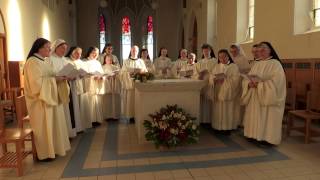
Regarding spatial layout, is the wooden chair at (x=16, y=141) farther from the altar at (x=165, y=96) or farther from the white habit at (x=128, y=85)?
the white habit at (x=128, y=85)

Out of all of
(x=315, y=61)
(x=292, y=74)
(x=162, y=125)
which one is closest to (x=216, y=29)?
(x=292, y=74)

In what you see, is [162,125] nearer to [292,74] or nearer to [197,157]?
[197,157]

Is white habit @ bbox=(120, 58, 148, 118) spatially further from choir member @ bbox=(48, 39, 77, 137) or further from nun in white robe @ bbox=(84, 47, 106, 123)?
choir member @ bbox=(48, 39, 77, 137)

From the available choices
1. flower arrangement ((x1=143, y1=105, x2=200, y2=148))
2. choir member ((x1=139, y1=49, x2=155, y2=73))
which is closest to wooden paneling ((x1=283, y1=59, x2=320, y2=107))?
flower arrangement ((x1=143, y1=105, x2=200, y2=148))

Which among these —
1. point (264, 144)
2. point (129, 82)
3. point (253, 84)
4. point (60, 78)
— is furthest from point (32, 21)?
point (264, 144)

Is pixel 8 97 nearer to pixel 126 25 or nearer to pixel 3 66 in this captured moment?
pixel 3 66

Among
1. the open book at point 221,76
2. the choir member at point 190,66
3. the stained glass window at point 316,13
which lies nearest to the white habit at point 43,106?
the open book at point 221,76

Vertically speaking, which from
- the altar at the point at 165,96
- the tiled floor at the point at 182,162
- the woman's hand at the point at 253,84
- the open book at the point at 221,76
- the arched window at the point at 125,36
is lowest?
the tiled floor at the point at 182,162

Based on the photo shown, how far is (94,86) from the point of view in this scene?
7.16m

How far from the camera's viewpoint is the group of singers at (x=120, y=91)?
14.7ft

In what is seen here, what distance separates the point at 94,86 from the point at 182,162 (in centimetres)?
339

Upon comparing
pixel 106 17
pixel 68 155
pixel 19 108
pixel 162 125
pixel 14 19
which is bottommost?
pixel 68 155

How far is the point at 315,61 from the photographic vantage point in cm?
671

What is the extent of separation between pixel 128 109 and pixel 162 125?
2.60 metres
